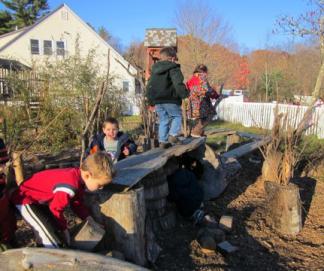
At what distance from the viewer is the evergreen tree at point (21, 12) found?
3653 centimetres

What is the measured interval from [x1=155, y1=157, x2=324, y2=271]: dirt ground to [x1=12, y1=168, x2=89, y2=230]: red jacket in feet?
3.25

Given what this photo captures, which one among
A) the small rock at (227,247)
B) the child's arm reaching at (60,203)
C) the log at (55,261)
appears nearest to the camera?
the log at (55,261)

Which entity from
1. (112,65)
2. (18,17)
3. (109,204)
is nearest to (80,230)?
(109,204)

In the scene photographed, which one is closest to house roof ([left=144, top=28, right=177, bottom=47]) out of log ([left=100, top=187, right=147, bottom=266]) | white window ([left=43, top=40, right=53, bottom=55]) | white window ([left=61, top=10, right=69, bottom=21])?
Result: log ([left=100, top=187, right=147, bottom=266])

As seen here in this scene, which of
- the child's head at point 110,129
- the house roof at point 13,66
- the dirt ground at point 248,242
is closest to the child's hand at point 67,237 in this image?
the dirt ground at point 248,242

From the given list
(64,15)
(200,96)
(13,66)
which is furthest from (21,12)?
(200,96)

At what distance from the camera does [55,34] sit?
2614 centimetres

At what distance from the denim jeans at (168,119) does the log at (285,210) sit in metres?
1.58

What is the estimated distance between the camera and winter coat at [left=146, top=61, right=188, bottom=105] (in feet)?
16.8

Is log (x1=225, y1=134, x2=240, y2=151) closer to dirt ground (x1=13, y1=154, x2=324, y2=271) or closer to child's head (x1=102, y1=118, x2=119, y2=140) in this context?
dirt ground (x1=13, y1=154, x2=324, y2=271)

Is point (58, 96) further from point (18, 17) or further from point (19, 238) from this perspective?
point (18, 17)

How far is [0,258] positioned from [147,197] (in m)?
1.69

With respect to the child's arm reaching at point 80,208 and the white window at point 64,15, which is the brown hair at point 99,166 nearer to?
the child's arm reaching at point 80,208

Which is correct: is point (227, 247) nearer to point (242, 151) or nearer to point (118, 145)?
point (118, 145)
